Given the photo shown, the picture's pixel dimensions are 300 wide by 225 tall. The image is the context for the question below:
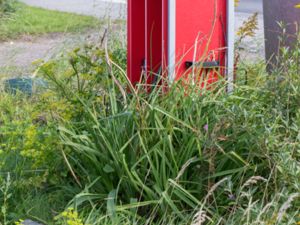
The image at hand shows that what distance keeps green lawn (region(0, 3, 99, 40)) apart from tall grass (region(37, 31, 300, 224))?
6175mm

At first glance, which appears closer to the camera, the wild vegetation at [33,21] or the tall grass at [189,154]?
the tall grass at [189,154]

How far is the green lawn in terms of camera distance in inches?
425

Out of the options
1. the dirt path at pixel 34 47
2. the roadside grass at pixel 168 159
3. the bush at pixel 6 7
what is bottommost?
the roadside grass at pixel 168 159

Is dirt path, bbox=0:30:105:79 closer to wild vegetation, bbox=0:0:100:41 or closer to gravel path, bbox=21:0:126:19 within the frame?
wild vegetation, bbox=0:0:100:41

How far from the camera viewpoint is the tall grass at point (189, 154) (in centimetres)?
359

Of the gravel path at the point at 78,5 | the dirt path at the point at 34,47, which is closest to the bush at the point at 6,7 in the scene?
the dirt path at the point at 34,47

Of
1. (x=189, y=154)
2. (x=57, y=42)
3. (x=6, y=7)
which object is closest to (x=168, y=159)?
(x=189, y=154)

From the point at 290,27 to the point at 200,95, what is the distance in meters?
1.52

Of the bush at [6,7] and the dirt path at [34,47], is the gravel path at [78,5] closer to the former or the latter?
the bush at [6,7]

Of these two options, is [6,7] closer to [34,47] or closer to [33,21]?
[33,21]

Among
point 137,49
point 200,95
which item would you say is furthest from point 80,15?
point 200,95

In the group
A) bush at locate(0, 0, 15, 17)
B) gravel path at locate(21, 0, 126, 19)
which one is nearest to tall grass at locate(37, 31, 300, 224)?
bush at locate(0, 0, 15, 17)

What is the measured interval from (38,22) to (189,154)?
8.67 meters

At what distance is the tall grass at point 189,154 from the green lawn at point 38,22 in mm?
6175
